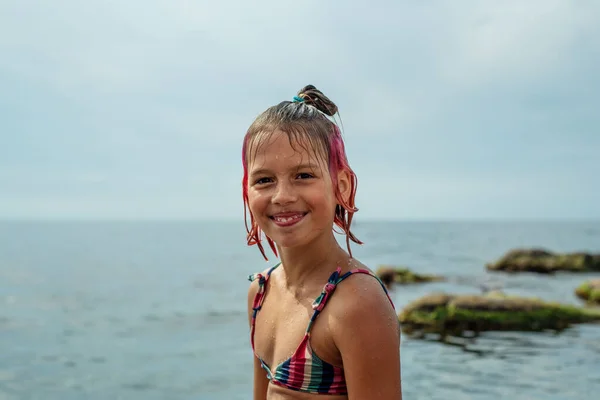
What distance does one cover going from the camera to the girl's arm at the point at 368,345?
7.77 ft

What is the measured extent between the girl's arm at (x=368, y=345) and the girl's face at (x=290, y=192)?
383 millimetres

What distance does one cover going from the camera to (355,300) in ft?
7.93

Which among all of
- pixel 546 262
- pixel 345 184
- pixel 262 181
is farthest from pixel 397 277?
pixel 262 181

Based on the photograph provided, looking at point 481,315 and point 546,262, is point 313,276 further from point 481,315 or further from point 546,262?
point 546,262

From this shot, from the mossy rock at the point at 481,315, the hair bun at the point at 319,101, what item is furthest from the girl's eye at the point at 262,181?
the mossy rock at the point at 481,315

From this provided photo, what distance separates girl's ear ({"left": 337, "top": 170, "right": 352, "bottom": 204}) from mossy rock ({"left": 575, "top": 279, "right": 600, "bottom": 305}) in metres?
28.8

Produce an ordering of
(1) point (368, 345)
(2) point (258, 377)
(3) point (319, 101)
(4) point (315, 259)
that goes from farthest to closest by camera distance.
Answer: (2) point (258, 377)
(3) point (319, 101)
(4) point (315, 259)
(1) point (368, 345)

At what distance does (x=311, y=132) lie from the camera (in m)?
2.65

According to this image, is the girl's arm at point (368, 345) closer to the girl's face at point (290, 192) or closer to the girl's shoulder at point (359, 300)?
the girl's shoulder at point (359, 300)

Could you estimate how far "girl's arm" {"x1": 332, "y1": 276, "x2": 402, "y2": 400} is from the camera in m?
2.37

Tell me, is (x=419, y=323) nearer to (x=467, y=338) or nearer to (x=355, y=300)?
(x=467, y=338)

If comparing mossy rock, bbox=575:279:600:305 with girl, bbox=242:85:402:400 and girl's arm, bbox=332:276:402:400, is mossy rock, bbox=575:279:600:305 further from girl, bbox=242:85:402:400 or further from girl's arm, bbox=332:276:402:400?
girl's arm, bbox=332:276:402:400

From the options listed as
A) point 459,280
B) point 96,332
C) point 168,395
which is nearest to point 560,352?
point 168,395

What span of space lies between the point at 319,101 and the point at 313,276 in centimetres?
81
